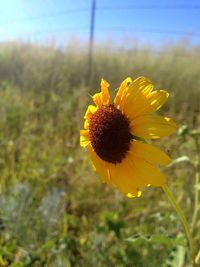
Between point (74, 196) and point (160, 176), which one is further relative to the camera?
point (74, 196)

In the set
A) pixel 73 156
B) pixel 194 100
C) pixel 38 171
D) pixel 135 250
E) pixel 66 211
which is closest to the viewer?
pixel 135 250

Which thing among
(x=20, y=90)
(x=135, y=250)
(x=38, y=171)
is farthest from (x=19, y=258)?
(x=20, y=90)

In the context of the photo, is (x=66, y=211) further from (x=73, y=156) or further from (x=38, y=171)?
(x=73, y=156)

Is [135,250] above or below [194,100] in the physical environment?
above

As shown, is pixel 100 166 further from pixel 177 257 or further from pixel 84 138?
pixel 177 257

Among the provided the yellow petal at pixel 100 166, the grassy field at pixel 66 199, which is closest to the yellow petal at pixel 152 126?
the yellow petal at pixel 100 166

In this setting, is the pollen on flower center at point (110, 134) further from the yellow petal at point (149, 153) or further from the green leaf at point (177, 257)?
the green leaf at point (177, 257)

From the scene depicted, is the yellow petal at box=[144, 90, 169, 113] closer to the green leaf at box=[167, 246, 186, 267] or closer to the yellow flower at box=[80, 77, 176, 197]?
the yellow flower at box=[80, 77, 176, 197]

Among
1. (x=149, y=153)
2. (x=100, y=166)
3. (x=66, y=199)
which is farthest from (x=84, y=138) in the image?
(x=66, y=199)
